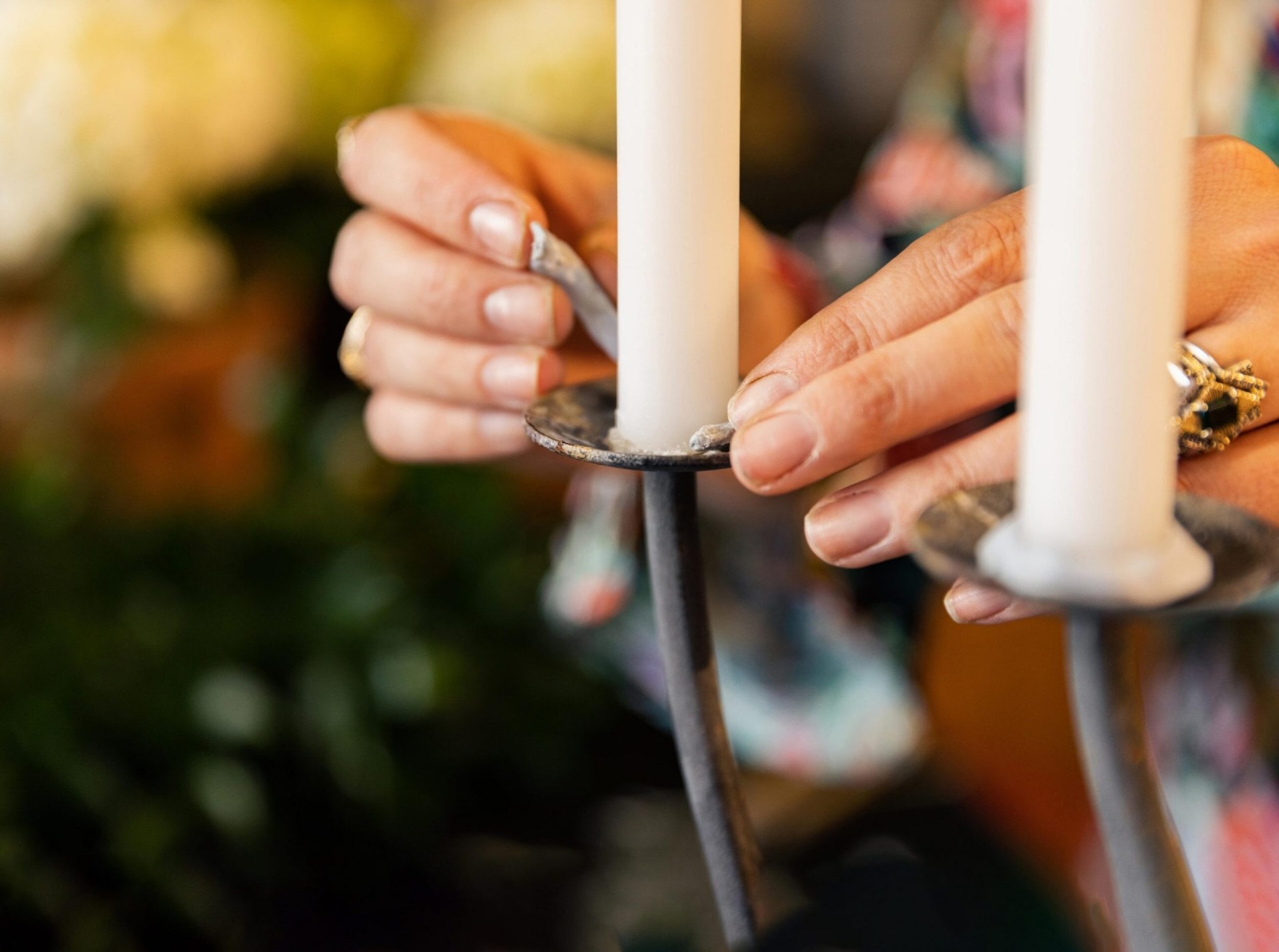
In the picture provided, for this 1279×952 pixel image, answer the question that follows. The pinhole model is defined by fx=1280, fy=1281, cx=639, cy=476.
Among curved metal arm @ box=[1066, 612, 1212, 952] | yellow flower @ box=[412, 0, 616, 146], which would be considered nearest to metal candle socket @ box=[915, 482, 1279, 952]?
curved metal arm @ box=[1066, 612, 1212, 952]

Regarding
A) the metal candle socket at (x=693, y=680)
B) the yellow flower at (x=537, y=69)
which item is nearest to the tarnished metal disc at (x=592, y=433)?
the metal candle socket at (x=693, y=680)

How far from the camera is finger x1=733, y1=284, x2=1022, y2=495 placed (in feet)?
0.59

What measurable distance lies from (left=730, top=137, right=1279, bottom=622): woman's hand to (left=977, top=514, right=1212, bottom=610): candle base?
0.10ft

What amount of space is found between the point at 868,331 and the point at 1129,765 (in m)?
0.09

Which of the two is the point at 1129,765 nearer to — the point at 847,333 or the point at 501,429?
the point at 847,333

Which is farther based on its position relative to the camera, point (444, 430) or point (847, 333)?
point (444, 430)

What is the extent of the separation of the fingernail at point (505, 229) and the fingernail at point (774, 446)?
0.52ft

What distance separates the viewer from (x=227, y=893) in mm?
622

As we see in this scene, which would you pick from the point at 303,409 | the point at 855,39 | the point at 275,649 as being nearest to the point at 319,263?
the point at 303,409

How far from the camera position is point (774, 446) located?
0.18 meters

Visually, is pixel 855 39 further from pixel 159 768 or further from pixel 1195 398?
pixel 1195 398

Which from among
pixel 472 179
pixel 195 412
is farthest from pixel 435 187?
pixel 195 412

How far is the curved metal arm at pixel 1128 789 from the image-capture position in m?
0.13

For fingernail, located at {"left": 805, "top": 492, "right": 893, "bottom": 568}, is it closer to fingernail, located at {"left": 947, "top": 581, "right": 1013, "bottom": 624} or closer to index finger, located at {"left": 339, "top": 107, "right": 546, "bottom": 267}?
fingernail, located at {"left": 947, "top": 581, "right": 1013, "bottom": 624}
